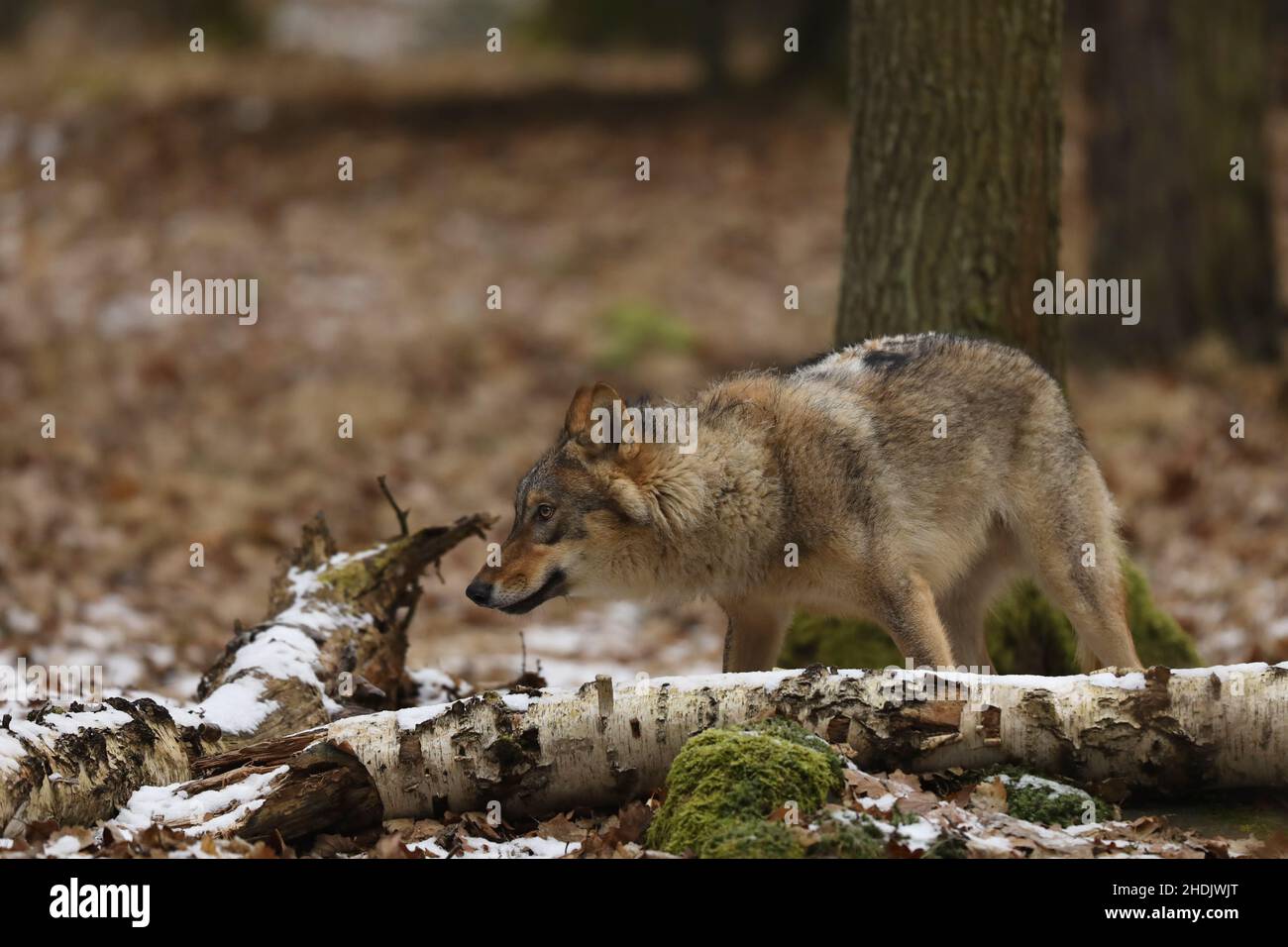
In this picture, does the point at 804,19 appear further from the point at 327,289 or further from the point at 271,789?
the point at 271,789

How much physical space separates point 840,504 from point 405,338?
11.9 m

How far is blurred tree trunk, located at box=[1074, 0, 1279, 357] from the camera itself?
1535 centimetres

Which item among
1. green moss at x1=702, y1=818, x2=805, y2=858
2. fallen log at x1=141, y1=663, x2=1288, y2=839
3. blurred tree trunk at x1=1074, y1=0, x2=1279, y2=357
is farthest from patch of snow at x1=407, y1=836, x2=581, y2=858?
blurred tree trunk at x1=1074, y1=0, x2=1279, y2=357

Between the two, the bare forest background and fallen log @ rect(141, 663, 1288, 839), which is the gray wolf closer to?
fallen log @ rect(141, 663, 1288, 839)

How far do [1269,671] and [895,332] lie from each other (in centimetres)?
341

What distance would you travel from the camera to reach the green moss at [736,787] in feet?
15.7

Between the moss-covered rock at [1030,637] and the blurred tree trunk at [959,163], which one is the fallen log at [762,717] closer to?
the moss-covered rock at [1030,637]

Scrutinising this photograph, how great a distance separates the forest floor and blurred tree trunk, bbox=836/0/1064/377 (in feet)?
5.03

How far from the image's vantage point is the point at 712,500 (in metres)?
6.77

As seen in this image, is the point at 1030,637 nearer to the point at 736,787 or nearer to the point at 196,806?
the point at 736,787

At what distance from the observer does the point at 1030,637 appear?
27.6 feet

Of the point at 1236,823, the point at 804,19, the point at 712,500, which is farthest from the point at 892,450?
the point at 804,19

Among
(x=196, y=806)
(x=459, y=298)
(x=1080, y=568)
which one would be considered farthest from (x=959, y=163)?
(x=459, y=298)

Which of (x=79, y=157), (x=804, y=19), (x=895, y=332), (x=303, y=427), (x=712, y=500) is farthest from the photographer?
(x=804, y=19)
